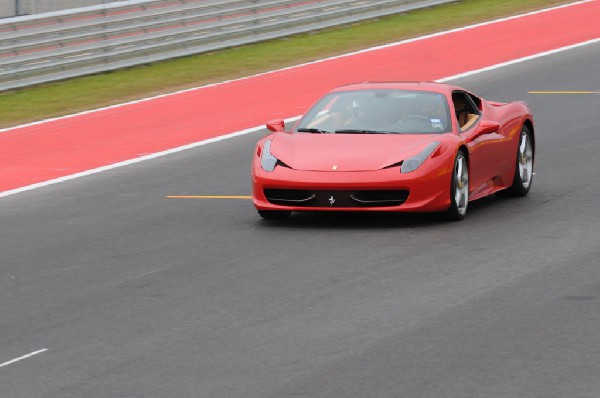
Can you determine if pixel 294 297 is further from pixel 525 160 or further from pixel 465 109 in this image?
pixel 525 160

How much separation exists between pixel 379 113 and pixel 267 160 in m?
1.24

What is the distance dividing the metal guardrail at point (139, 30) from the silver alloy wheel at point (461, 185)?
12.4 metres

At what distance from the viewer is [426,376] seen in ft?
25.9

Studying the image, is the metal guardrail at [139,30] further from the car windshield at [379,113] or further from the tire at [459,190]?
the tire at [459,190]

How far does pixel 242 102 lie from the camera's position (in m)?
23.0

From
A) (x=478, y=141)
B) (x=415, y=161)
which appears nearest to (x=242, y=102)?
(x=478, y=141)

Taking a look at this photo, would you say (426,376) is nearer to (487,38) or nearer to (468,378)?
(468,378)

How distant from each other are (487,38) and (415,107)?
621 inches

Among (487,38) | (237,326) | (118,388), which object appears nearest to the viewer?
(118,388)

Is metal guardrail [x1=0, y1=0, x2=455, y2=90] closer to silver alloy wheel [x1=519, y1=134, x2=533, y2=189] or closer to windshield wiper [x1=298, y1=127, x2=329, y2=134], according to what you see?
windshield wiper [x1=298, y1=127, x2=329, y2=134]

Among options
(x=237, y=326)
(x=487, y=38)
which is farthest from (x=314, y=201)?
(x=487, y=38)

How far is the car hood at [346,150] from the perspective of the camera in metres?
12.7

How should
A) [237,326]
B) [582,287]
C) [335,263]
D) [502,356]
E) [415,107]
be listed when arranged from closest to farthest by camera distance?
[502,356] < [237,326] < [582,287] < [335,263] < [415,107]

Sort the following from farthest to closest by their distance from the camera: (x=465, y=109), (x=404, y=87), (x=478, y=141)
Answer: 1. (x=465, y=109)
2. (x=404, y=87)
3. (x=478, y=141)
